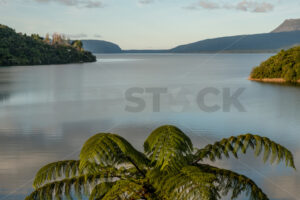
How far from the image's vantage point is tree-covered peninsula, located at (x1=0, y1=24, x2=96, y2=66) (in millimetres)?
123312

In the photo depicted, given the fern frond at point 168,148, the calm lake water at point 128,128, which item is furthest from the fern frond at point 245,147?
the calm lake water at point 128,128

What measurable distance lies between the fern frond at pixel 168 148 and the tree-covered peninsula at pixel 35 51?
11926 cm

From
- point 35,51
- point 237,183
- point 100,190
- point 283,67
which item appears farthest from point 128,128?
point 35,51

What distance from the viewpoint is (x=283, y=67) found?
44.9 metres

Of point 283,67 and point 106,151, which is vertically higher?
point 106,151

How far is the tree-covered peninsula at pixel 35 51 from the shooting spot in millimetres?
123312

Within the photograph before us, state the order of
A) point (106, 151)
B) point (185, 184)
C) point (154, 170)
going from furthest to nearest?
point (154, 170) < point (106, 151) < point (185, 184)

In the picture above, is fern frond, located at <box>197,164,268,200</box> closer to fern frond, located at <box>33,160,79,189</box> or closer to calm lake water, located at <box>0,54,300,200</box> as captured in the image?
fern frond, located at <box>33,160,79,189</box>

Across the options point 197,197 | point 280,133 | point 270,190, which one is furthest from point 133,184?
point 280,133

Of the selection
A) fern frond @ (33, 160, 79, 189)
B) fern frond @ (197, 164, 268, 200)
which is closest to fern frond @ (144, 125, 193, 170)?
fern frond @ (197, 164, 268, 200)

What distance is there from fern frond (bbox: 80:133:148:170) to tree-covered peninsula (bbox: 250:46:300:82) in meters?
42.3

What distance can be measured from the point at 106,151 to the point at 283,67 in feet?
146

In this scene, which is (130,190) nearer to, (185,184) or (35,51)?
(185,184)

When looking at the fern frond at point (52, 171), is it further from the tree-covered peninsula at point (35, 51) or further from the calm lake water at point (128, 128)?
the tree-covered peninsula at point (35, 51)
